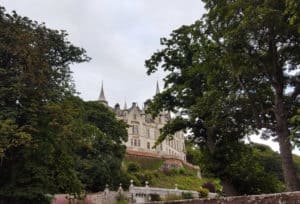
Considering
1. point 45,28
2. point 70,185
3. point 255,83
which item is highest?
point 45,28

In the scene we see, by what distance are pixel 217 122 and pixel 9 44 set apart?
10101 mm

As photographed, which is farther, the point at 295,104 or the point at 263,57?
the point at 295,104

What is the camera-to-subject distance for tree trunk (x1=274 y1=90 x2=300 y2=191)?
40.0ft

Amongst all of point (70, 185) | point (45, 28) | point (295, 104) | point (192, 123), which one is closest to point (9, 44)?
point (45, 28)

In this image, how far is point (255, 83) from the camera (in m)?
13.8

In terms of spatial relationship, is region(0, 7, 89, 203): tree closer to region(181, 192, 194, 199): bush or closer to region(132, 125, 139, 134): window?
region(181, 192, 194, 199): bush

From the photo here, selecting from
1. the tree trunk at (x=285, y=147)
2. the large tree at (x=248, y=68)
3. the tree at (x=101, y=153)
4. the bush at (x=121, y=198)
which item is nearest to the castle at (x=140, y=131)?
the tree at (x=101, y=153)

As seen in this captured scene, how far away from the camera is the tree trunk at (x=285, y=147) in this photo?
1218cm

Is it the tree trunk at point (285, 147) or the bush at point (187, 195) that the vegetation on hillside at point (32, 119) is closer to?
the tree trunk at point (285, 147)

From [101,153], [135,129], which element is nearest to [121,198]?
[101,153]

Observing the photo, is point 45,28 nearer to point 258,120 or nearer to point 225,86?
point 225,86

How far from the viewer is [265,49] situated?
13.2 m

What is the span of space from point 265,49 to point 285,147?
3.66 m

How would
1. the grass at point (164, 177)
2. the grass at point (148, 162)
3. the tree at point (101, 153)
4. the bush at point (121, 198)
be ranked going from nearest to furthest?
the bush at point (121, 198) → the tree at point (101, 153) → the grass at point (164, 177) → the grass at point (148, 162)
